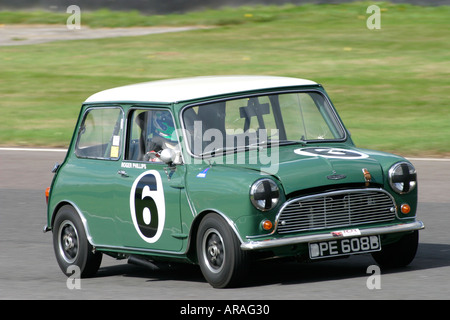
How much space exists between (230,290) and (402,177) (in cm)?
155

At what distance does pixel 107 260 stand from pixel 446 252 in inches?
123

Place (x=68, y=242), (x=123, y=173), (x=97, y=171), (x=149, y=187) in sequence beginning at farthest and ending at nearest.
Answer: (x=68, y=242)
(x=97, y=171)
(x=123, y=173)
(x=149, y=187)

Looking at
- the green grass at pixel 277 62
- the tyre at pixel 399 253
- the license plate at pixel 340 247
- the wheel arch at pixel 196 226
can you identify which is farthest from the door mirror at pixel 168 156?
the green grass at pixel 277 62

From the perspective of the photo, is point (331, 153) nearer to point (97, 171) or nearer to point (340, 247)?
point (340, 247)

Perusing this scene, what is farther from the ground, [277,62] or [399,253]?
[277,62]

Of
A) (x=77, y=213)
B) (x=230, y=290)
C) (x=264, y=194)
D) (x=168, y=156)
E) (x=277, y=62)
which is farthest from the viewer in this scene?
(x=277, y=62)

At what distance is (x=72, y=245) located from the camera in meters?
8.40

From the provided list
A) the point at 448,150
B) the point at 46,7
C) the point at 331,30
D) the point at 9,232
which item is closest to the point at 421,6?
the point at 331,30

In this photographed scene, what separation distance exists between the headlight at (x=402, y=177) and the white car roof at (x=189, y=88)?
133 centimetres

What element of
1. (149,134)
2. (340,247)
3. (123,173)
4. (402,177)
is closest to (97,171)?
(123,173)

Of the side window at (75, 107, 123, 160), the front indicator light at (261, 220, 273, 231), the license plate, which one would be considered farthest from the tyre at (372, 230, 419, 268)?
the side window at (75, 107, 123, 160)

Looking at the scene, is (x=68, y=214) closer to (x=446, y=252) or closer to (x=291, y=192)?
(x=291, y=192)

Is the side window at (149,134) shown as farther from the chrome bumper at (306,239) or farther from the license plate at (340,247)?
the license plate at (340,247)

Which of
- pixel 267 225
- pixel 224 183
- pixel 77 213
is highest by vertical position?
pixel 224 183
